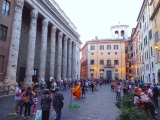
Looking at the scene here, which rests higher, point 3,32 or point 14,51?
point 3,32

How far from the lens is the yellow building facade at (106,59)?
49469 millimetres

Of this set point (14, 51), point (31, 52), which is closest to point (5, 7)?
point (14, 51)

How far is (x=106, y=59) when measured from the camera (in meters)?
50.8

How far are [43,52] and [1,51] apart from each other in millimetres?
7129

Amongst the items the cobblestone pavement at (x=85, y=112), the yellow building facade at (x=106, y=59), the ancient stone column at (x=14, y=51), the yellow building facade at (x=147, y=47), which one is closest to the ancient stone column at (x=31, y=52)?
the ancient stone column at (x=14, y=51)

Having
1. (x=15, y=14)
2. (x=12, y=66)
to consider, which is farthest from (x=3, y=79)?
(x=15, y=14)

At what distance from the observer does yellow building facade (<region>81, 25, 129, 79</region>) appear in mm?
Answer: 49469

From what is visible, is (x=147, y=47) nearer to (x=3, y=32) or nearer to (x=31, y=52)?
(x=31, y=52)

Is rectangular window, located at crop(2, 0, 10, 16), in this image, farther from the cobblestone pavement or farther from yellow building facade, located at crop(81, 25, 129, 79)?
yellow building facade, located at crop(81, 25, 129, 79)

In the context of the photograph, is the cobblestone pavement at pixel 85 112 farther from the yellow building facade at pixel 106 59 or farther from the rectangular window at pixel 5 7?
the yellow building facade at pixel 106 59

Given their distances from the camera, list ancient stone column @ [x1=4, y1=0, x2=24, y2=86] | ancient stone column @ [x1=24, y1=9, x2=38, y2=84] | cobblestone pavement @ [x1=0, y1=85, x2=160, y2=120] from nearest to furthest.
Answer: cobblestone pavement @ [x1=0, y1=85, x2=160, y2=120], ancient stone column @ [x1=4, y1=0, x2=24, y2=86], ancient stone column @ [x1=24, y1=9, x2=38, y2=84]

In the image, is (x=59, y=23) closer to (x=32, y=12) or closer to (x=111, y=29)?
(x=32, y=12)

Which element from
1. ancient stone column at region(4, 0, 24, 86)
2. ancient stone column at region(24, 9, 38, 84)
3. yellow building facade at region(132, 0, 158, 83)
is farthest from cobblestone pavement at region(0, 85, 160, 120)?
yellow building facade at region(132, 0, 158, 83)

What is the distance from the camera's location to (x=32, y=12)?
1914cm
